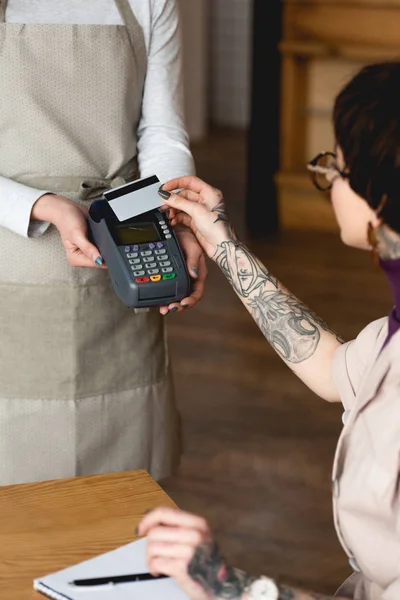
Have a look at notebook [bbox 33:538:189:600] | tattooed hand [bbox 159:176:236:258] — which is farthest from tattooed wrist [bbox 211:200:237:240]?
notebook [bbox 33:538:189:600]

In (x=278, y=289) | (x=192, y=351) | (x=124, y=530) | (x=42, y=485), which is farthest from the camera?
(x=192, y=351)

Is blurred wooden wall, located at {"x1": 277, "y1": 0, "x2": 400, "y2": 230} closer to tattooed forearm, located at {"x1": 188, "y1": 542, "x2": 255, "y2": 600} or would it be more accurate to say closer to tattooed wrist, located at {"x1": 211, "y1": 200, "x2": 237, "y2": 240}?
tattooed wrist, located at {"x1": 211, "y1": 200, "x2": 237, "y2": 240}

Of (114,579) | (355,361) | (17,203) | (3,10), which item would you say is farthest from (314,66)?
(114,579)

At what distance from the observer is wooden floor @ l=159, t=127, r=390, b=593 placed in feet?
8.62

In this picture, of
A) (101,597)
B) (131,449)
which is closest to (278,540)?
(131,449)

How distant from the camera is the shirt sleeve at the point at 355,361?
4.19 feet

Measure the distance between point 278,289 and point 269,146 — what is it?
151 inches

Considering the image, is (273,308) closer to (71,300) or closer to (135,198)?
(135,198)

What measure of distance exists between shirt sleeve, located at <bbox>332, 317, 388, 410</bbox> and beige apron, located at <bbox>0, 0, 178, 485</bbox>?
0.58 metres

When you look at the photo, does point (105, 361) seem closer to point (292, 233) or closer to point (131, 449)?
point (131, 449)

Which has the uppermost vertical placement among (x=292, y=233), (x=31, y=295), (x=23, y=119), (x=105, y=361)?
(x=23, y=119)

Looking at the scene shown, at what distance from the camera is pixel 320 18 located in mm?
5090

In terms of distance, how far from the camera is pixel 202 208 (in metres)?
1.57

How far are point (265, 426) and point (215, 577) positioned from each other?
2.24 metres
